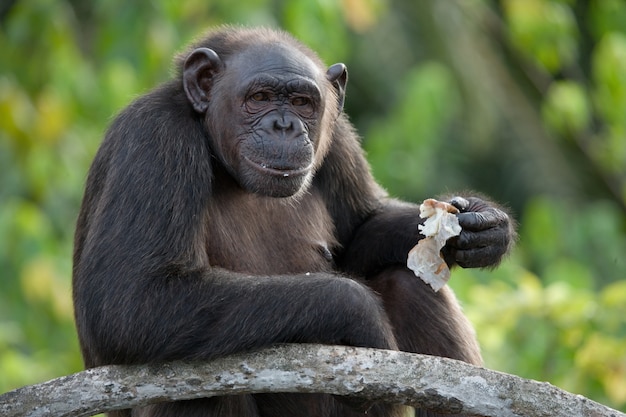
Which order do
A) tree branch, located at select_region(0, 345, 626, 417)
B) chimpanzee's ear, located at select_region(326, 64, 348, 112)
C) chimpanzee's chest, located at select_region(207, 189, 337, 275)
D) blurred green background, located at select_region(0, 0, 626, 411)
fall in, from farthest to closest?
blurred green background, located at select_region(0, 0, 626, 411) < chimpanzee's ear, located at select_region(326, 64, 348, 112) < chimpanzee's chest, located at select_region(207, 189, 337, 275) < tree branch, located at select_region(0, 345, 626, 417)

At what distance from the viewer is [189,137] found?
6.16m

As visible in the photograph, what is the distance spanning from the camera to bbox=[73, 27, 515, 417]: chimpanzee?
18.7 feet

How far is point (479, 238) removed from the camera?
6.48 meters

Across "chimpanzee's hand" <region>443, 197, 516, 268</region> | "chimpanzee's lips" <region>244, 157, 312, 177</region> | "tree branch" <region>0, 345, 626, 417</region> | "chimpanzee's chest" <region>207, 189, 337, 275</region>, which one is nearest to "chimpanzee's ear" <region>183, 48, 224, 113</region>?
"chimpanzee's lips" <region>244, 157, 312, 177</region>

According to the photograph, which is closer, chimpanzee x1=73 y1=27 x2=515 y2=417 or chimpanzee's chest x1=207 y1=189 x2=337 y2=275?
chimpanzee x1=73 y1=27 x2=515 y2=417

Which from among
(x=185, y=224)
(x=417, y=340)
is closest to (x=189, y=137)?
(x=185, y=224)

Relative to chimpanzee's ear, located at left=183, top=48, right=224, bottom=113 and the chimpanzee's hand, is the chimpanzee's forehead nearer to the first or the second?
chimpanzee's ear, located at left=183, top=48, right=224, bottom=113

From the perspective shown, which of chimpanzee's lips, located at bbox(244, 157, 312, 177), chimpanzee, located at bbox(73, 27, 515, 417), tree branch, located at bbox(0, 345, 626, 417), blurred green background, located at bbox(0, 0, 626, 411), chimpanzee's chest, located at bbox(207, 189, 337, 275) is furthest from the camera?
blurred green background, located at bbox(0, 0, 626, 411)

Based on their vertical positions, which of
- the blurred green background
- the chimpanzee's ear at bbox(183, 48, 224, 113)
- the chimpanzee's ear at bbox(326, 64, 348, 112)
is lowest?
the chimpanzee's ear at bbox(183, 48, 224, 113)

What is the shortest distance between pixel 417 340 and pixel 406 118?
738 centimetres

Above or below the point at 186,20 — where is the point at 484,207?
below

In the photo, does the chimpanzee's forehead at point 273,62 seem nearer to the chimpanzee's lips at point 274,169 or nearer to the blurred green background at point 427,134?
the chimpanzee's lips at point 274,169

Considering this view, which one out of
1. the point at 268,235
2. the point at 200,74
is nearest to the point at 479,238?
the point at 268,235

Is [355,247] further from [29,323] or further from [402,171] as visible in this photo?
[402,171]
